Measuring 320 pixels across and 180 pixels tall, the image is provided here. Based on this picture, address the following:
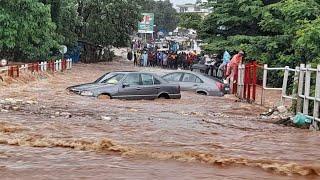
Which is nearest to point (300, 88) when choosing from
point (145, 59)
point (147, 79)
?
point (147, 79)

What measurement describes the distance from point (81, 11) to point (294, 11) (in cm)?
3094

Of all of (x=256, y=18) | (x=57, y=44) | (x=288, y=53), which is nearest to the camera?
(x=288, y=53)

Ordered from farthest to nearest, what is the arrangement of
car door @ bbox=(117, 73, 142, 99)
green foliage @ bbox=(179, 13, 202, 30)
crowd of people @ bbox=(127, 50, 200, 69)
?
crowd of people @ bbox=(127, 50, 200, 69) < green foliage @ bbox=(179, 13, 202, 30) < car door @ bbox=(117, 73, 142, 99)

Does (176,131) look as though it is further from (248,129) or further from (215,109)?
(215,109)

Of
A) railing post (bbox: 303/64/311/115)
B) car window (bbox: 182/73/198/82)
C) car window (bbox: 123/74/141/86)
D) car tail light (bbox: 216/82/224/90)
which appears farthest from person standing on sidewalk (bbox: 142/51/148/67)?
railing post (bbox: 303/64/311/115)

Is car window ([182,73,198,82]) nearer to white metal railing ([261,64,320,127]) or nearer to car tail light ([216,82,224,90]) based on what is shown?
car tail light ([216,82,224,90])

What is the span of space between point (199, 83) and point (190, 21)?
60.1 ft

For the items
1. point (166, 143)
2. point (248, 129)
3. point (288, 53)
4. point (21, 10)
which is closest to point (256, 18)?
point (288, 53)

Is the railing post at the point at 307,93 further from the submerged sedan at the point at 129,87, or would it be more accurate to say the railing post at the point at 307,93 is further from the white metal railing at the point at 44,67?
the white metal railing at the point at 44,67

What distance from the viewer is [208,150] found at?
9.12m

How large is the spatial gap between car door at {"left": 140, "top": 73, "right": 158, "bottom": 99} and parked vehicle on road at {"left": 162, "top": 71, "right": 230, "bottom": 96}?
8.18 ft

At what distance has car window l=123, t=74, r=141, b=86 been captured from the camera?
1803 centimetres

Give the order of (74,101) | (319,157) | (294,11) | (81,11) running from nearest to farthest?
1. (319,157)
2. (74,101)
3. (294,11)
4. (81,11)

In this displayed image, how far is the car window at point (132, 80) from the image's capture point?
18.0 meters
